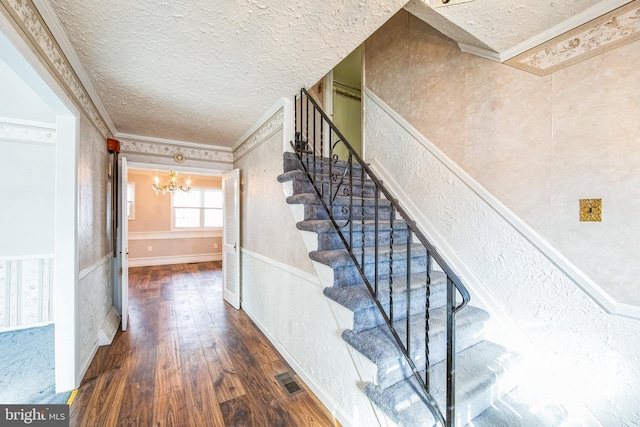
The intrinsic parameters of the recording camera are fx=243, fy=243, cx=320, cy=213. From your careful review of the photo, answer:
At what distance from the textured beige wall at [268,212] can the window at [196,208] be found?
422 cm

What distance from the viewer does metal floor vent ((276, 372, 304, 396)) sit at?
6.27 feet

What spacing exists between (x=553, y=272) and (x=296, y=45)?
2.15 meters

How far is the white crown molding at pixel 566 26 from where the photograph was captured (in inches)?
49.8

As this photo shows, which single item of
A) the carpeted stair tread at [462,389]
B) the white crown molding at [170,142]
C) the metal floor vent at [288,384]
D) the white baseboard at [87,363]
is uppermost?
the white crown molding at [170,142]

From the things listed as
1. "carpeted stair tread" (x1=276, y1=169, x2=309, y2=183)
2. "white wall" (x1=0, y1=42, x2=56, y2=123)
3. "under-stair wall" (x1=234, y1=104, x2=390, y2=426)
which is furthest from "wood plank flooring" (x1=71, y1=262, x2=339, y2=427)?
"white wall" (x1=0, y1=42, x2=56, y2=123)

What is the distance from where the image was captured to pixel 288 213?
2246 millimetres

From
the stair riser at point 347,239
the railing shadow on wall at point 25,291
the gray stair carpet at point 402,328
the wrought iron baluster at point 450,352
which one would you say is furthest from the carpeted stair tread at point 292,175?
the railing shadow on wall at point 25,291

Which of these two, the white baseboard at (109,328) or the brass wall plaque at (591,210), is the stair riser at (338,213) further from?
the white baseboard at (109,328)

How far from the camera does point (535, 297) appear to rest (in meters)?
1.55

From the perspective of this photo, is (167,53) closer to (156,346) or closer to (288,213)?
(288,213)

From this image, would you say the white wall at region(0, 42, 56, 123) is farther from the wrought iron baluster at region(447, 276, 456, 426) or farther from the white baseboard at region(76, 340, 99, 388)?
the wrought iron baluster at region(447, 276, 456, 426)

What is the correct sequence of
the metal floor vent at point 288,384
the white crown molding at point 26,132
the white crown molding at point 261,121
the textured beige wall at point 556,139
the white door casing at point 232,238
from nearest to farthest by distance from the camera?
the textured beige wall at point 556,139 < the metal floor vent at point 288,384 < the white crown molding at point 261,121 < the white crown molding at point 26,132 < the white door casing at point 232,238

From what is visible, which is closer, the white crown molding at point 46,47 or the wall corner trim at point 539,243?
the white crown molding at point 46,47

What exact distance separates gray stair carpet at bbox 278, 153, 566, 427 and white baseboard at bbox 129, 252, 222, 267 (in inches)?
235
